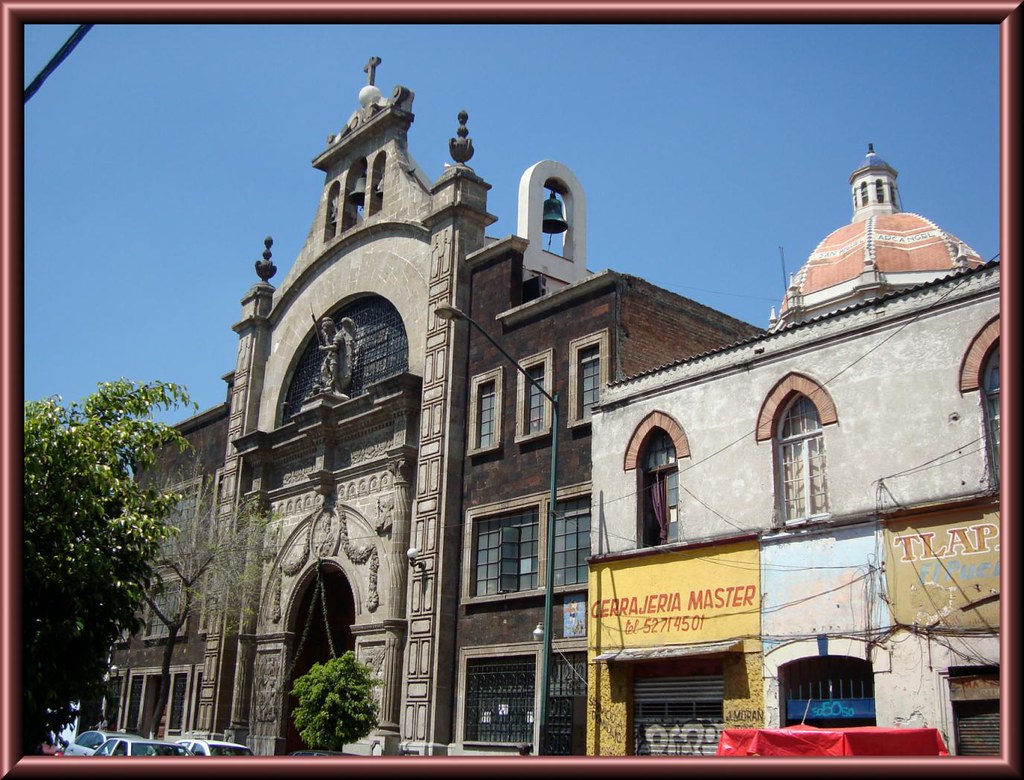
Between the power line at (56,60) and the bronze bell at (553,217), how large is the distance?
22271 millimetres

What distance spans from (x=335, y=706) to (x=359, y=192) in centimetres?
1728

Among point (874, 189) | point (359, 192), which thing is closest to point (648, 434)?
point (359, 192)

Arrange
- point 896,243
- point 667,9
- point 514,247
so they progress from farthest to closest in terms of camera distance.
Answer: point 896,243
point 514,247
point 667,9

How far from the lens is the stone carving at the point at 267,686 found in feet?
103

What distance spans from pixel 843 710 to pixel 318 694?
11.4 m

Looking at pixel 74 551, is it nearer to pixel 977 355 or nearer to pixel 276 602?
pixel 977 355

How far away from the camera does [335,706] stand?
75.9 feet

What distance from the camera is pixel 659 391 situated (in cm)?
2111

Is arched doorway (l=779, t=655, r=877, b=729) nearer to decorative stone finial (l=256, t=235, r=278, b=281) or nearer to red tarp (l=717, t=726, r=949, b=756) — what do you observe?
red tarp (l=717, t=726, r=949, b=756)

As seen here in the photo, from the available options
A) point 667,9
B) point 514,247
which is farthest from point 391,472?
point 667,9

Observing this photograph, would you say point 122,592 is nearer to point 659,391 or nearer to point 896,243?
point 659,391

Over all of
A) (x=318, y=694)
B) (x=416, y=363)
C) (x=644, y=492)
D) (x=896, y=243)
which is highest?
(x=896, y=243)

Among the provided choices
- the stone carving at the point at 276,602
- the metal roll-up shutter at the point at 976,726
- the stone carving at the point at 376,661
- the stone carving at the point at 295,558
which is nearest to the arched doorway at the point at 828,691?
the metal roll-up shutter at the point at 976,726

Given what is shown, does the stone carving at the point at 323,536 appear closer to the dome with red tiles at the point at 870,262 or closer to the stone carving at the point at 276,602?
the stone carving at the point at 276,602
